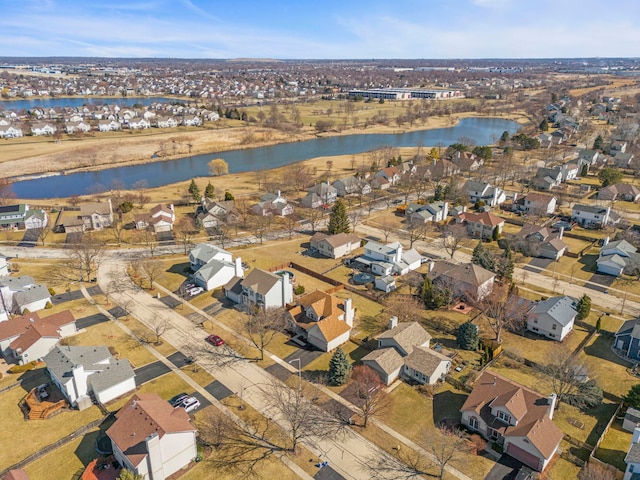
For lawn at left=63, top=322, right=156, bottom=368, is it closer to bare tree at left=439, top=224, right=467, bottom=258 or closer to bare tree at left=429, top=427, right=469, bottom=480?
bare tree at left=429, top=427, right=469, bottom=480

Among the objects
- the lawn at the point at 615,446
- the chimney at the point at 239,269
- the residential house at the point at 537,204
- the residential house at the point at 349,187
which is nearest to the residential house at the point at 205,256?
the chimney at the point at 239,269

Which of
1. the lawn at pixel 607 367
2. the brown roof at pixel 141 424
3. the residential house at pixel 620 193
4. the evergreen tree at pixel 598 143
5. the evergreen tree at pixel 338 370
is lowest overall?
the lawn at pixel 607 367

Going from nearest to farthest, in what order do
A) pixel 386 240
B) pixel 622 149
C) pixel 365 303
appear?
1. pixel 365 303
2. pixel 386 240
3. pixel 622 149

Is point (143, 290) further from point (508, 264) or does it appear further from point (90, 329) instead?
point (508, 264)

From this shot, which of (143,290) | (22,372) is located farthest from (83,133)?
(22,372)

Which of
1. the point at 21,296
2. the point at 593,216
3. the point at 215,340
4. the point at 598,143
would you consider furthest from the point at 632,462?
the point at 598,143

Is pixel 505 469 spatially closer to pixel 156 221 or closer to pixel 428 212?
pixel 428 212

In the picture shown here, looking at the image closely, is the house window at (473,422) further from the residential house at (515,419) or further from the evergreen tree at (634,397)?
the evergreen tree at (634,397)
